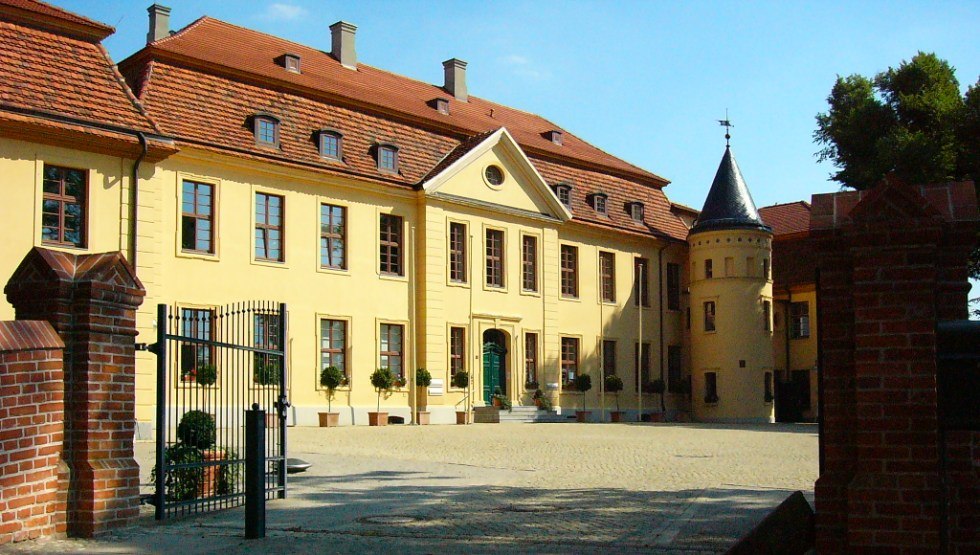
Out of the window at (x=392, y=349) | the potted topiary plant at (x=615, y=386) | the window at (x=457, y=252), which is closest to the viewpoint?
the window at (x=392, y=349)

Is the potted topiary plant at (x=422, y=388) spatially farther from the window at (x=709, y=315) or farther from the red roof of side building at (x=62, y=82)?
the window at (x=709, y=315)

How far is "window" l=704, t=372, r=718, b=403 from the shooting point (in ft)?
130

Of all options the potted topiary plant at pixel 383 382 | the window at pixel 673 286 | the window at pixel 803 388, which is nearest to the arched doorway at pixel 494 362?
the potted topiary plant at pixel 383 382

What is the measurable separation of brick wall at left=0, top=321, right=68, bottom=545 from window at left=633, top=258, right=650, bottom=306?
32.4 m

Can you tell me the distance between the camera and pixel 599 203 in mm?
39125

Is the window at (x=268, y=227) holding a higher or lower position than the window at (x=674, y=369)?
higher

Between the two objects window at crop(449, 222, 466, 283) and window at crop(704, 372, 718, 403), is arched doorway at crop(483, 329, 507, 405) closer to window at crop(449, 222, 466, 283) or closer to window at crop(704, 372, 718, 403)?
window at crop(449, 222, 466, 283)

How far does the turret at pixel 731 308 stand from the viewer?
39.0m

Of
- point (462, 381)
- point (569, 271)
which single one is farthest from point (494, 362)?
point (569, 271)

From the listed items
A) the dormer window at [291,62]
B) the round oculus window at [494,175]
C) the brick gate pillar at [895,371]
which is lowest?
the brick gate pillar at [895,371]

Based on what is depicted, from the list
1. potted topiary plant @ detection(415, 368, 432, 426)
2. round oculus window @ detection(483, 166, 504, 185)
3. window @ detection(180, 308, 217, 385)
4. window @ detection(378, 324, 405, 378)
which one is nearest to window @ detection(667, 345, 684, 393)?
round oculus window @ detection(483, 166, 504, 185)

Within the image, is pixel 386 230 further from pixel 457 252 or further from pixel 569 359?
pixel 569 359

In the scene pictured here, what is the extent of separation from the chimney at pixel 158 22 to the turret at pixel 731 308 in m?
20.1

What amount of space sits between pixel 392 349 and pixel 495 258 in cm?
499
